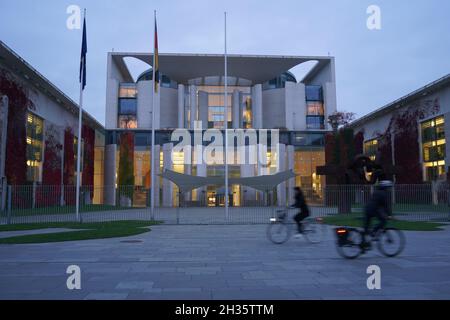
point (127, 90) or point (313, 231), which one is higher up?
point (127, 90)

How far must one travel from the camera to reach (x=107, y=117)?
53094mm

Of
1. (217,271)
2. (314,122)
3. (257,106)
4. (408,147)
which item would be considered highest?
(257,106)

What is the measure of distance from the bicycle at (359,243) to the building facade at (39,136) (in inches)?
663

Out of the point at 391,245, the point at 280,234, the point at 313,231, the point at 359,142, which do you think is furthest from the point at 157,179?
the point at 391,245

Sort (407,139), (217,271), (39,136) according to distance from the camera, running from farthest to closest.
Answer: (407,139) → (39,136) → (217,271)

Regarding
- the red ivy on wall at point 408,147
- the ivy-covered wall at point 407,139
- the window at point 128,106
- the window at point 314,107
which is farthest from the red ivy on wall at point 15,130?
the window at point 314,107

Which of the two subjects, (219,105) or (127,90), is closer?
(127,90)

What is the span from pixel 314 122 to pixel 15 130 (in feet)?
128

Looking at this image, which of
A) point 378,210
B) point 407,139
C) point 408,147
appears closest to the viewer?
point 378,210

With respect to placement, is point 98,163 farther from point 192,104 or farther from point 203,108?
point 203,108

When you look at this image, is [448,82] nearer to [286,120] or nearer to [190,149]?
[286,120]

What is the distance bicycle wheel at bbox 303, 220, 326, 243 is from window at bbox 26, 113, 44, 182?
31.3 meters

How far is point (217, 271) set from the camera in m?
7.66
